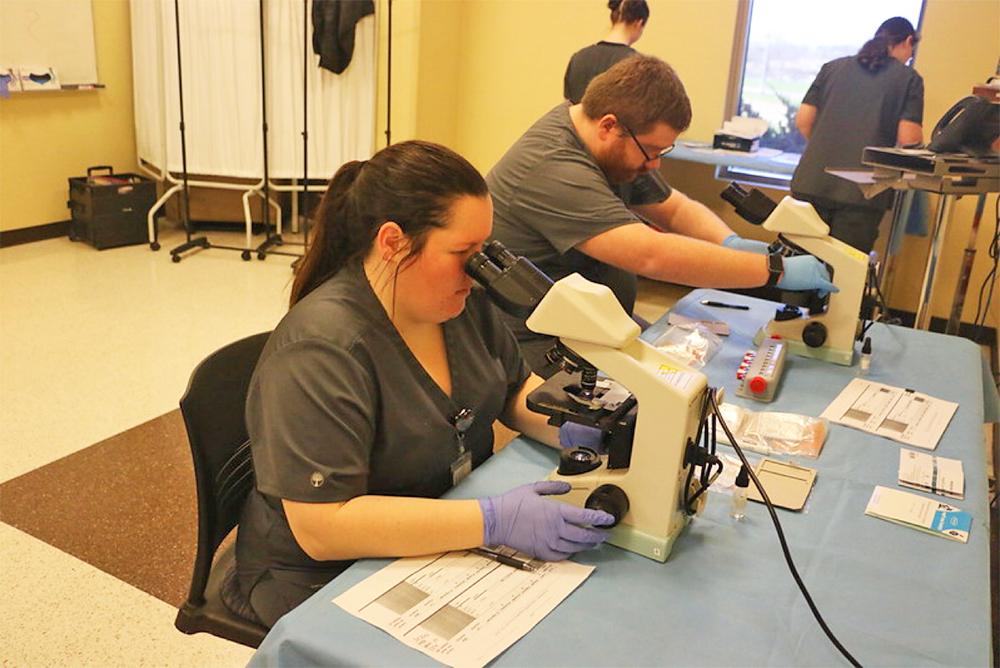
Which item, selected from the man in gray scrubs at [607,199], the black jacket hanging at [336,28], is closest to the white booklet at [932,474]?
the man in gray scrubs at [607,199]

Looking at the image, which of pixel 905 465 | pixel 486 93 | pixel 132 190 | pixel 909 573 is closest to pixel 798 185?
pixel 486 93

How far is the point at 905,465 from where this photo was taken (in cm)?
142

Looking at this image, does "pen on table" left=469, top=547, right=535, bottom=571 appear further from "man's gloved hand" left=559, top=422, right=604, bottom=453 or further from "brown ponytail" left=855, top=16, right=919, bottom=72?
"brown ponytail" left=855, top=16, right=919, bottom=72

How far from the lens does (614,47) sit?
3.55 meters

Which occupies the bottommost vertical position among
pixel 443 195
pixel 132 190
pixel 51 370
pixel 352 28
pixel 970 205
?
pixel 51 370

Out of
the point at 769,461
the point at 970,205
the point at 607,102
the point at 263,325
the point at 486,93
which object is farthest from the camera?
the point at 486,93

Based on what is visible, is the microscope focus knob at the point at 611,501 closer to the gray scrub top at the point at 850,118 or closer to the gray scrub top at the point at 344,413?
the gray scrub top at the point at 344,413

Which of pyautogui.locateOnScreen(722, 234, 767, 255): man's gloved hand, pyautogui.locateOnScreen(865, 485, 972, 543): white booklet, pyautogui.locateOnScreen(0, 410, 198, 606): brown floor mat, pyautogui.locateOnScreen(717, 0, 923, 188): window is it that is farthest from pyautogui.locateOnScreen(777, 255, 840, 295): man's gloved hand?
pyautogui.locateOnScreen(717, 0, 923, 188): window

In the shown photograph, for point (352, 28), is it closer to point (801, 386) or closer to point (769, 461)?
point (801, 386)

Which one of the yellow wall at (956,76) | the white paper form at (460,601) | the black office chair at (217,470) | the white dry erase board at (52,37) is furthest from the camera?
the white dry erase board at (52,37)

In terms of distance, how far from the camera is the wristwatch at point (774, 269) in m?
1.86

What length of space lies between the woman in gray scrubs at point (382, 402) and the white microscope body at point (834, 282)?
31.9 inches

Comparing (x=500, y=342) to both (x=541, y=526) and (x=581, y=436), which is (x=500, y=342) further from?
(x=541, y=526)

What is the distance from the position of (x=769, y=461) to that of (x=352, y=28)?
3.82 metres
